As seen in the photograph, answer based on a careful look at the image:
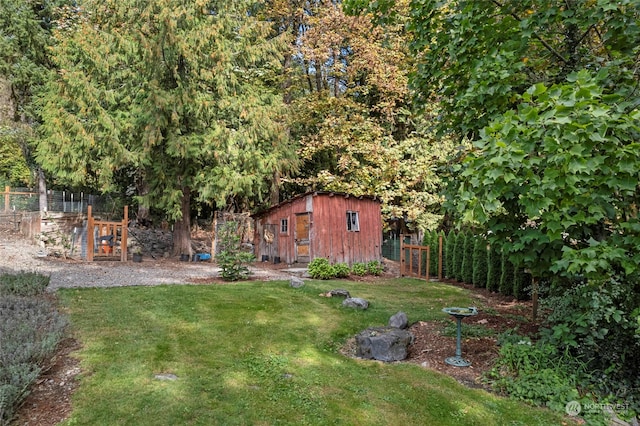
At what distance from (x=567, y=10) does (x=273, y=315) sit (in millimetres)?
5417

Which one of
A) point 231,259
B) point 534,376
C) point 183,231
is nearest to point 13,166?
point 183,231

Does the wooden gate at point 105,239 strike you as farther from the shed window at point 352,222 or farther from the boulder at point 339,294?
the boulder at point 339,294

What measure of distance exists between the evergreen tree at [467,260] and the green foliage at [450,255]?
57 cm

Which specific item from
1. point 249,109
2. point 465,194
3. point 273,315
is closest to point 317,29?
point 249,109

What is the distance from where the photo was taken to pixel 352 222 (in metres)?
13.6

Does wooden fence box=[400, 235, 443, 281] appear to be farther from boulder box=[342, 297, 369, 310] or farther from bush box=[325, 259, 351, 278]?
boulder box=[342, 297, 369, 310]

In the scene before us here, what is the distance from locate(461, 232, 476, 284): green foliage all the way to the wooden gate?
10.7m

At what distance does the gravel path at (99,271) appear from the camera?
8.41 m

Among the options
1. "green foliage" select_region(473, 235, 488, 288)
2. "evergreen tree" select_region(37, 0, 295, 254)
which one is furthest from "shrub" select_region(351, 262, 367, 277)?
"evergreen tree" select_region(37, 0, 295, 254)

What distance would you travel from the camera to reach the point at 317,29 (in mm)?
16047

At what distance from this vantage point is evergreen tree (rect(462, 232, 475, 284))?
11.0 meters

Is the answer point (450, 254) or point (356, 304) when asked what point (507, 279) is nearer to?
point (450, 254)

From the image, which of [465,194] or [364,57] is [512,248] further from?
[364,57]

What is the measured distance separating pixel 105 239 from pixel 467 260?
11665mm
